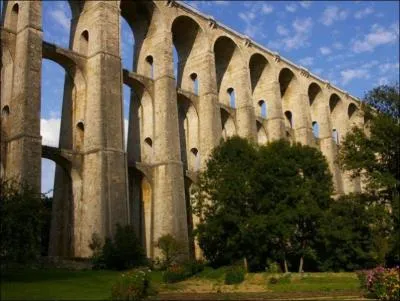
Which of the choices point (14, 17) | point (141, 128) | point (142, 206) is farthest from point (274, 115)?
point (14, 17)

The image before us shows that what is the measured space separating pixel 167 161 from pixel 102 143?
5.86 metres

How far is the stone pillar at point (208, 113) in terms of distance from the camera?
41.0 m

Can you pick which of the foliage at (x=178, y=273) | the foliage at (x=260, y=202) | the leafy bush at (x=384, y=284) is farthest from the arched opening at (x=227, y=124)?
the leafy bush at (x=384, y=284)

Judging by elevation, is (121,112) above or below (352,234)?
above

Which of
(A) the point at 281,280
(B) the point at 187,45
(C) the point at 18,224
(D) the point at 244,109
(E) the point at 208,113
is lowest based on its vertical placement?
(A) the point at 281,280

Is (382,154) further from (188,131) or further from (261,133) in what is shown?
(261,133)

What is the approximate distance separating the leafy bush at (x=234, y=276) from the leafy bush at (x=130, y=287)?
7.55 metres

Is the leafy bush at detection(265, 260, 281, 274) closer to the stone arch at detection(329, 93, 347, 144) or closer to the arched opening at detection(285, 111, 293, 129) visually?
the arched opening at detection(285, 111, 293, 129)

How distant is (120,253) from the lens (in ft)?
90.0

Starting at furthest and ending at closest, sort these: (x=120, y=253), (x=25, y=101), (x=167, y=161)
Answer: (x=167, y=161), (x=25, y=101), (x=120, y=253)

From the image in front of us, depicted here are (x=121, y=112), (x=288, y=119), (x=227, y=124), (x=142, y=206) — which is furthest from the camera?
(x=288, y=119)

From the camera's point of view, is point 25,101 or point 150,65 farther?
point 150,65

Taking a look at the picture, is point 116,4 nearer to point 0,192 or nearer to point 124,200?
point 124,200

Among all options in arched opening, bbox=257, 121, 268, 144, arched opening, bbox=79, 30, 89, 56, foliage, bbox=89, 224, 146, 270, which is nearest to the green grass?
A: foliage, bbox=89, 224, 146, 270
